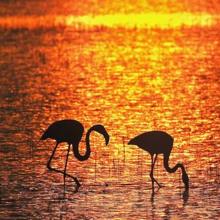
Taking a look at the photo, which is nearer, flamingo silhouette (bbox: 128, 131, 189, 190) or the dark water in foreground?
the dark water in foreground

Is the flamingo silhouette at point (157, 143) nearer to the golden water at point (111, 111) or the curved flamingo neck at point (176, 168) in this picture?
the curved flamingo neck at point (176, 168)

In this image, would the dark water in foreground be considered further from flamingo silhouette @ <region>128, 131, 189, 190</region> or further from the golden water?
flamingo silhouette @ <region>128, 131, 189, 190</region>

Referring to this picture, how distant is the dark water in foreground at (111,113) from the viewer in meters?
10.0

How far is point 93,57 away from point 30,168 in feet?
29.2

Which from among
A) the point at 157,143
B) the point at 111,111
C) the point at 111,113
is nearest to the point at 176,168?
the point at 157,143

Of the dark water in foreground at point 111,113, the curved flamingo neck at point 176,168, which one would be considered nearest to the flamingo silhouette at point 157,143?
the curved flamingo neck at point 176,168

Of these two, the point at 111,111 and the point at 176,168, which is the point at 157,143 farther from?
the point at 111,111

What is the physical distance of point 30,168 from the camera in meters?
11.3

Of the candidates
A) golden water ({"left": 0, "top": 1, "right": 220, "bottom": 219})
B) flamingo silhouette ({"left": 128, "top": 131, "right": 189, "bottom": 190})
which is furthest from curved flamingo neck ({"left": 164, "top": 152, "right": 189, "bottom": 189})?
golden water ({"left": 0, "top": 1, "right": 220, "bottom": 219})

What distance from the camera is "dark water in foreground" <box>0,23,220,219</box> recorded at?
10.0 metres

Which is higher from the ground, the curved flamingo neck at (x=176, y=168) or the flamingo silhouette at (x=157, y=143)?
the flamingo silhouette at (x=157, y=143)

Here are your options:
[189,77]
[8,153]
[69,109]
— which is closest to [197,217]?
[8,153]

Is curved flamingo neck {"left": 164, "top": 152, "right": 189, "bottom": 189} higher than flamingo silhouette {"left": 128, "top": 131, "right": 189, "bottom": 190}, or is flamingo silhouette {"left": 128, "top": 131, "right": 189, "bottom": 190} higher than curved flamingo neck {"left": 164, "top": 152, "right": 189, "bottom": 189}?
flamingo silhouette {"left": 128, "top": 131, "right": 189, "bottom": 190}

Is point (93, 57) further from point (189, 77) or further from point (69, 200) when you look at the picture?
point (69, 200)
